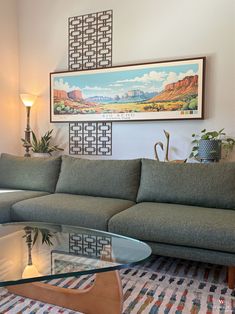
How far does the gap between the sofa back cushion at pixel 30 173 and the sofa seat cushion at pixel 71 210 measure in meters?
0.40

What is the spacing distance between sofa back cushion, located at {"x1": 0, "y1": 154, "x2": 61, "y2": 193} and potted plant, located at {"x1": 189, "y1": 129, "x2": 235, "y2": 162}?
136 cm

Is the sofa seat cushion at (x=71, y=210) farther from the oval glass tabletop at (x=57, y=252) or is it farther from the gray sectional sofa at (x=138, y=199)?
the oval glass tabletop at (x=57, y=252)

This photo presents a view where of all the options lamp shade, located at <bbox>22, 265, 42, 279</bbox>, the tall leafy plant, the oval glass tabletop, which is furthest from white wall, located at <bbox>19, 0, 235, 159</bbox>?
lamp shade, located at <bbox>22, 265, 42, 279</bbox>

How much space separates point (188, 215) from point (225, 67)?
5.06 ft

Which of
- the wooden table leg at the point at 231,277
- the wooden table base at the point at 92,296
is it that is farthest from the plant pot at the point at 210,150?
the wooden table base at the point at 92,296

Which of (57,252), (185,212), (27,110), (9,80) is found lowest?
(57,252)

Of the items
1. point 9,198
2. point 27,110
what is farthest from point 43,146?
point 9,198

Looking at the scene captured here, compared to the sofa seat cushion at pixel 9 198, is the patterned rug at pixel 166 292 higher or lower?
lower

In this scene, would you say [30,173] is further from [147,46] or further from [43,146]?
[147,46]

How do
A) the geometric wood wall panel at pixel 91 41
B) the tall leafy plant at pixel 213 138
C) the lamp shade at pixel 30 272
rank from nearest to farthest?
→ the lamp shade at pixel 30 272, the tall leafy plant at pixel 213 138, the geometric wood wall panel at pixel 91 41

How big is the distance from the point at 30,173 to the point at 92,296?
1.75 m

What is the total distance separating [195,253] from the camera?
190cm

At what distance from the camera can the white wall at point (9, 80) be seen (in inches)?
139

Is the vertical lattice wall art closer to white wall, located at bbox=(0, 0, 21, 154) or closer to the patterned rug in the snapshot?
white wall, located at bbox=(0, 0, 21, 154)
